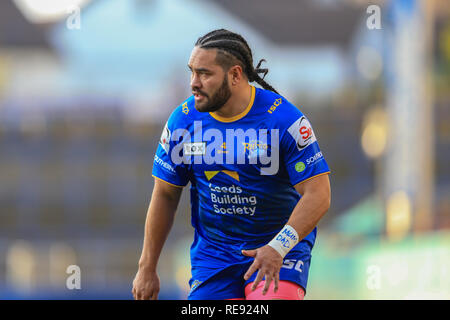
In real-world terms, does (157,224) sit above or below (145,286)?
above

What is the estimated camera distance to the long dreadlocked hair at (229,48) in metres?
4.03

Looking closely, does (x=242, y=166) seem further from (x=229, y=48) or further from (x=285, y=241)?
(x=229, y=48)

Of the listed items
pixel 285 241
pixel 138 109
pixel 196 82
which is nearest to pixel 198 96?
pixel 196 82

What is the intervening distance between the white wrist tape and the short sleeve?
31.3 inches

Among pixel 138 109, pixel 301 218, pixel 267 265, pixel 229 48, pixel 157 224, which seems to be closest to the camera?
pixel 267 265

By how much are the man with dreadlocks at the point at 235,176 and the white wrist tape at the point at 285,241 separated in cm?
1

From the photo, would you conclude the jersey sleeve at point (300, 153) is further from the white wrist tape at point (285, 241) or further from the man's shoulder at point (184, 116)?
the man's shoulder at point (184, 116)

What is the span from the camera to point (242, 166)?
411 centimetres

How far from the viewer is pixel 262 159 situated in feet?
13.3

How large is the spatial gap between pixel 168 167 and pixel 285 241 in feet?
3.06

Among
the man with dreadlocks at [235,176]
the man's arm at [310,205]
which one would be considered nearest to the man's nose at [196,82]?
the man with dreadlocks at [235,176]
